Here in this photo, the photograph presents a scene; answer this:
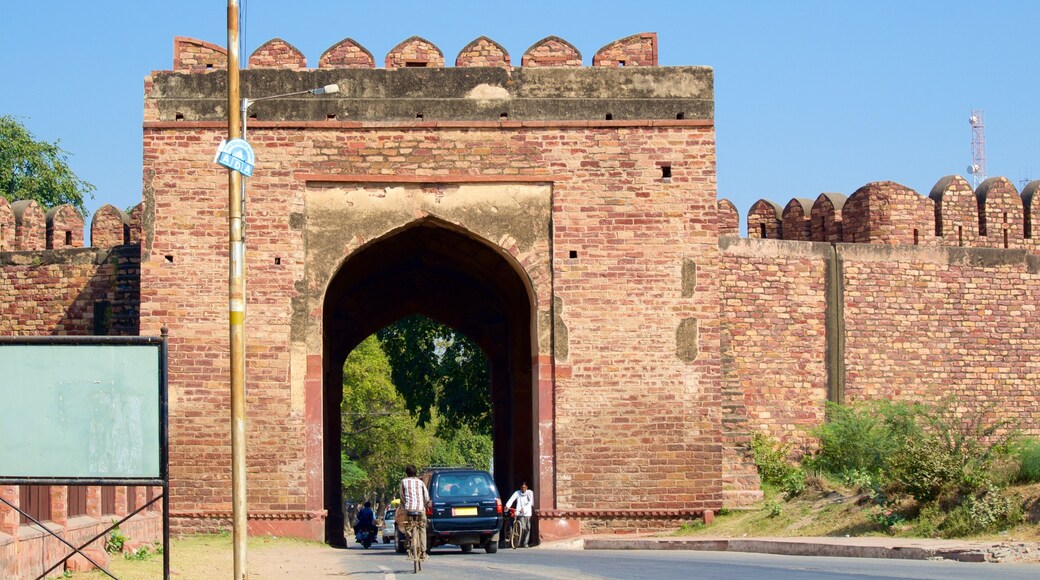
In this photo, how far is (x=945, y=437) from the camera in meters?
17.1

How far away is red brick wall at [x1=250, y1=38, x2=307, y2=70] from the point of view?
18969mm

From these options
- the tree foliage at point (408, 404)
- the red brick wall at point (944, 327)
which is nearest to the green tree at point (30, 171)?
the tree foliage at point (408, 404)

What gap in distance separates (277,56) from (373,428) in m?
34.5

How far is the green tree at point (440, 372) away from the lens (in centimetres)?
3167

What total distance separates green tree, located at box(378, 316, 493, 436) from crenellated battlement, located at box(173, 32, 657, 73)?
1286cm

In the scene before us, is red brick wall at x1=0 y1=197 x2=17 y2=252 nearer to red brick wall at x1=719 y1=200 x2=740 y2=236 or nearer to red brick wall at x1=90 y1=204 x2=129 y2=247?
red brick wall at x1=90 y1=204 x2=129 y2=247

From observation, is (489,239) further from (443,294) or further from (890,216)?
(890,216)

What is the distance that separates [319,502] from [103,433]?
8.54 metres

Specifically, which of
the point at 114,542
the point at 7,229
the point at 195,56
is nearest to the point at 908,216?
the point at 195,56

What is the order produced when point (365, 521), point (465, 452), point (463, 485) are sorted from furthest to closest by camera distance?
point (465, 452) < point (365, 521) < point (463, 485)

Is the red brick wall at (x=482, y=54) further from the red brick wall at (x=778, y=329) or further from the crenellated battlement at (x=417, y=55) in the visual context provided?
the red brick wall at (x=778, y=329)

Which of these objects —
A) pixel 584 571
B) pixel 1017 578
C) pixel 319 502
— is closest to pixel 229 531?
pixel 319 502

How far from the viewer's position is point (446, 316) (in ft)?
80.6

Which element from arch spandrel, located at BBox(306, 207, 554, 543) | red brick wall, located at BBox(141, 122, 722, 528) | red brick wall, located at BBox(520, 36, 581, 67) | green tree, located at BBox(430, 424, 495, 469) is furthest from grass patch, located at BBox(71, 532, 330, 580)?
green tree, located at BBox(430, 424, 495, 469)
